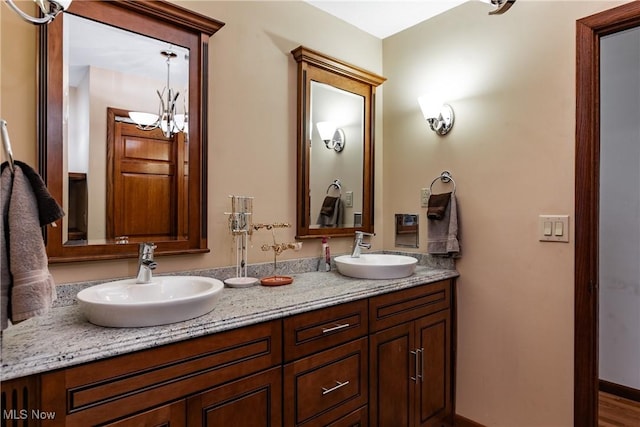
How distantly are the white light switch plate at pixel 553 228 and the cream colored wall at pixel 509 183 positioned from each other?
0.09 ft

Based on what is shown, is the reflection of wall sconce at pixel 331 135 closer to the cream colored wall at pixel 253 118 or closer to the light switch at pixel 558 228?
the cream colored wall at pixel 253 118

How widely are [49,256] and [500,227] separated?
2.02m

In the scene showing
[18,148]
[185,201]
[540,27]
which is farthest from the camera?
[540,27]

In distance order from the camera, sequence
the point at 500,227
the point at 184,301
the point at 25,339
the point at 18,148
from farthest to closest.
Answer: the point at 500,227 → the point at 18,148 → the point at 184,301 → the point at 25,339

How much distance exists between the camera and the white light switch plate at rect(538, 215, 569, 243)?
1.70m

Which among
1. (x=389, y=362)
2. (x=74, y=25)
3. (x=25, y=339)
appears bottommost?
(x=389, y=362)

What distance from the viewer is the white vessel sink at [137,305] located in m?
1.02

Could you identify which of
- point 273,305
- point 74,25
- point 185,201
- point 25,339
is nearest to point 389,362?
point 273,305

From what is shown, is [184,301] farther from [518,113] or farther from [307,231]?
[518,113]

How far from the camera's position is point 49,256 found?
1.29m

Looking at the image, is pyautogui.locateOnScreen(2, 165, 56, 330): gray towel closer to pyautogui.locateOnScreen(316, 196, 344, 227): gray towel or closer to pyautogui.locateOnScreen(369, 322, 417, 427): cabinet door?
pyautogui.locateOnScreen(369, 322, 417, 427): cabinet door

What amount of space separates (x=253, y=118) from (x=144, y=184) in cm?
62

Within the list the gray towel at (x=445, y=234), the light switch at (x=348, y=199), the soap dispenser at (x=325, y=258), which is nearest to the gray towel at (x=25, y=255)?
the soap dispenser at (x=325, y=258)

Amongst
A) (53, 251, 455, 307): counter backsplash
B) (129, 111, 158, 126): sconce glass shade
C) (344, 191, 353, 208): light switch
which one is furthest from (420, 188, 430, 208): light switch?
(129, 111, 158, 126): sconce glass shade
